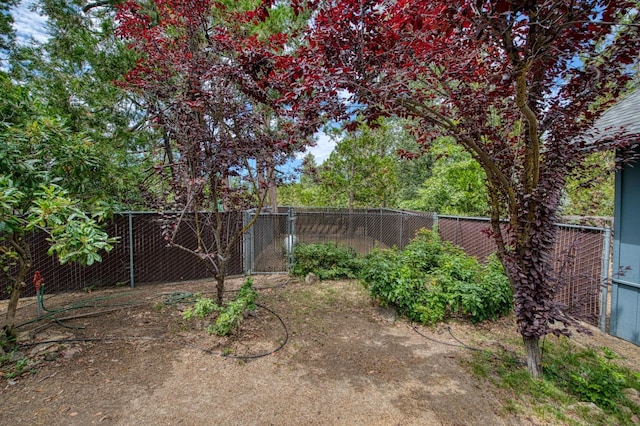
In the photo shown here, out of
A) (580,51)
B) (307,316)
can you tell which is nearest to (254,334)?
(307,316)

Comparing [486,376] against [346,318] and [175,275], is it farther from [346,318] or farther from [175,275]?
[175,275]

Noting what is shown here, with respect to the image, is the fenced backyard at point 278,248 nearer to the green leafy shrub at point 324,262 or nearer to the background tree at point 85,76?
the green leafy shrub at point 324,262

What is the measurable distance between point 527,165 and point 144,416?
3.86m

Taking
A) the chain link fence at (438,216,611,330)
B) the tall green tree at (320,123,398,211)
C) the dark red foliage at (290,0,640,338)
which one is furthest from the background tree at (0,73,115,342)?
the tall green tree at (320,123,398,211)

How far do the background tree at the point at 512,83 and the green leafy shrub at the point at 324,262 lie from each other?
12.2ft

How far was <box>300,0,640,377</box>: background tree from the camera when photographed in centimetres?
223

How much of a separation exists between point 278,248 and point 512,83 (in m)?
5.97

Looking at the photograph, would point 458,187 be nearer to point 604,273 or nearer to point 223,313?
point 604,273

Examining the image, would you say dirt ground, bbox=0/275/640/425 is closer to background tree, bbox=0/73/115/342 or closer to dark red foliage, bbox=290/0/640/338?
background tree, bbox=0/73/115/342

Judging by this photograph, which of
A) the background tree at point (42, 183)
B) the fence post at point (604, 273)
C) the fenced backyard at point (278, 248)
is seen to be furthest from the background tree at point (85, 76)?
the fence post at point (604, 273)

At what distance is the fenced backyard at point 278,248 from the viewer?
155 inches

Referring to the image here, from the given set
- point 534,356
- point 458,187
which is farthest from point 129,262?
point 458,187

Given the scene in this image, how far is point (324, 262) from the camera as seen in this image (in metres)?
6.33

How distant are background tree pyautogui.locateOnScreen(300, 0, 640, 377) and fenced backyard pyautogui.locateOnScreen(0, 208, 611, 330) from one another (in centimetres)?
41
